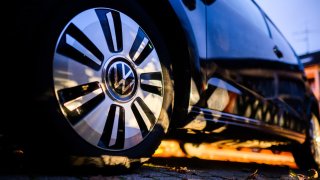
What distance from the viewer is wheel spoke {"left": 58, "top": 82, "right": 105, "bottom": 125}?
129 centimetres

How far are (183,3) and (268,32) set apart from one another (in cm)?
140

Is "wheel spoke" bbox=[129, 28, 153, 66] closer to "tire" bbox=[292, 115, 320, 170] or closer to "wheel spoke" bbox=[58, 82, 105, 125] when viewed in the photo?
"wheel spoke" bbox=[58, 82, 105, 125]

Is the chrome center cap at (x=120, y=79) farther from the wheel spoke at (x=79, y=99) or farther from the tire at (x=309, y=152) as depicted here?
the tire at (x=309, y=152)

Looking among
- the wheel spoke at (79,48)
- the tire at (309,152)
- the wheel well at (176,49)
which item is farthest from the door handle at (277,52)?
the wheel spoke at (79,48)

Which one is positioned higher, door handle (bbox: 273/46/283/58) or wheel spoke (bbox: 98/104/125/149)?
door handle (bbox: 273/46/283/58)

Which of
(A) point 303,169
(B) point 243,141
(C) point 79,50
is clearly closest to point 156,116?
(C) point 79,50

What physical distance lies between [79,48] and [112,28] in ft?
0.67

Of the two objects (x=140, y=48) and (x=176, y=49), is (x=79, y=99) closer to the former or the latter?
(x=140, y=48)

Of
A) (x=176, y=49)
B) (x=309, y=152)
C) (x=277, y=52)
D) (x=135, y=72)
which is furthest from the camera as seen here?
(x=309, y=152)

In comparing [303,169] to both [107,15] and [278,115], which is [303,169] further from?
[107,15]

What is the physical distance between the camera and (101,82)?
55.8 inches

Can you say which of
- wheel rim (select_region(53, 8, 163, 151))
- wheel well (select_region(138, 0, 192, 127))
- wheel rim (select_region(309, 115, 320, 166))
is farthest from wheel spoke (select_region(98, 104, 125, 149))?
wheel rim (select_region(309, 115, 320, 166))

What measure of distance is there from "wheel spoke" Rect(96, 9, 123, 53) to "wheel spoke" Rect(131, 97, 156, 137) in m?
0.27

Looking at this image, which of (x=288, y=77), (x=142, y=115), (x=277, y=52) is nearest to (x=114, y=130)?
(x=142, y=115)
